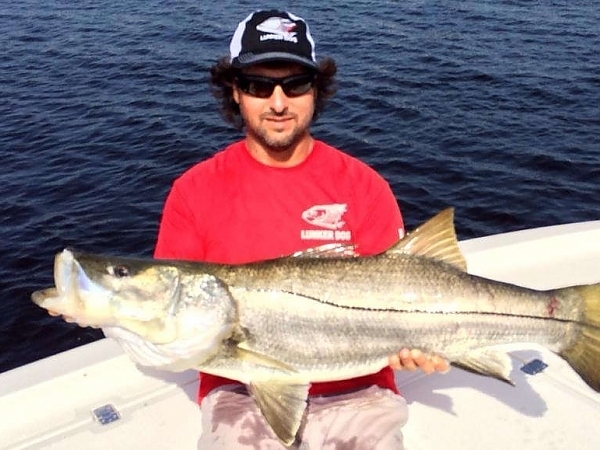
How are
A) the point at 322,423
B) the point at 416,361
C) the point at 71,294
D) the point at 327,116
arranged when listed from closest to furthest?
the point at 71,294
the point at 416,361
the point at 322,423
the point at 327,116

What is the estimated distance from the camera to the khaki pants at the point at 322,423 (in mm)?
3801

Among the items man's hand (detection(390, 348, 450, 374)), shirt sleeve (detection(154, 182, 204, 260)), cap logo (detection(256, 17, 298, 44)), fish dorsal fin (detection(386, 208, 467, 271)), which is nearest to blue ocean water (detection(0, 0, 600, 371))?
shirt sleeve (detection(154, 182, 204, 260))

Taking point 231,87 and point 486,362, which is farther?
point 231,87

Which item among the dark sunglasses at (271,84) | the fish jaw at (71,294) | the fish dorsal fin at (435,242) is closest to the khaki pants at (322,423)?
the fish dorsal fin at (435,242)

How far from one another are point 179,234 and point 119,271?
0.78 m

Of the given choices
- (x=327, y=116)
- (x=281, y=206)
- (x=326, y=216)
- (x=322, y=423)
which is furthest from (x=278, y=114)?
(x=327, y=116)

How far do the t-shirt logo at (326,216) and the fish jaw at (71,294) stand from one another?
1.25 meters

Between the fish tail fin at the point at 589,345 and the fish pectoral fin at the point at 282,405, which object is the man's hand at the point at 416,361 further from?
the fish tail fin at the point at 589,345

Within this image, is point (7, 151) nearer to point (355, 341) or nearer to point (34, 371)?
point (34, 371)

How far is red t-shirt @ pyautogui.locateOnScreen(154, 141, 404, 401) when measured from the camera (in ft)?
13.3

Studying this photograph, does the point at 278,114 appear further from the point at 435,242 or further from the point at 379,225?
the point at 435,242

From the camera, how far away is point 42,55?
1783cm

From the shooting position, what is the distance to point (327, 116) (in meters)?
14.3

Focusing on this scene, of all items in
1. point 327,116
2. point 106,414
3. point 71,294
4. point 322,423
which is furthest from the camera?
point 327,116
